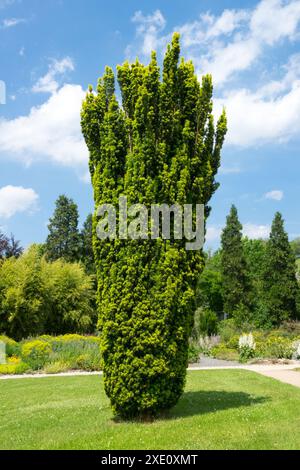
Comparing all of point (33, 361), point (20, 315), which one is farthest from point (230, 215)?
point (33, 361)

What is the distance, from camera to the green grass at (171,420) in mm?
5562

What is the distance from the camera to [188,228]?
6805 millimetres

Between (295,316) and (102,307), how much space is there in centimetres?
2532

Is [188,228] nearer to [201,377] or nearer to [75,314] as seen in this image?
[201,377]

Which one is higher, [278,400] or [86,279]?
[86,279]

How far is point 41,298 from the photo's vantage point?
75.5 feet

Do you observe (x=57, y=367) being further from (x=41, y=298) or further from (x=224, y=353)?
(x=41, y=298)

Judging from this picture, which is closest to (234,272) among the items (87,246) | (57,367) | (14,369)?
(87,246)

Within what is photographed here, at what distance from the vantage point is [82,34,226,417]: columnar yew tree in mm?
6434

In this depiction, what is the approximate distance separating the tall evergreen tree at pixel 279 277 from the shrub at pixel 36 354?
57.0 ft

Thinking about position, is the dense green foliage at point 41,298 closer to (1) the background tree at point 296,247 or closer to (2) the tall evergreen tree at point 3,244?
(2) the tall evergreen tree at point 3,244

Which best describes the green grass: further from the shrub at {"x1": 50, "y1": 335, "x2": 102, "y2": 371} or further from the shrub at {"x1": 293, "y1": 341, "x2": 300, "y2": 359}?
the shrub at {"x1": 293, "y1": 341, "x2": 300, "y2": 359}

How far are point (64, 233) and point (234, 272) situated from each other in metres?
13.0

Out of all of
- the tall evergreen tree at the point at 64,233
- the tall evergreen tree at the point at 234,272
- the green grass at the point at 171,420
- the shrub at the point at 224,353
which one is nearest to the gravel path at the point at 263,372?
the shrub at the point at 224,353
